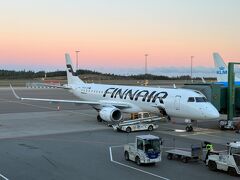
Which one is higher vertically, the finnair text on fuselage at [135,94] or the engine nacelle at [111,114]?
the finnair text on fuselage at [135,94]

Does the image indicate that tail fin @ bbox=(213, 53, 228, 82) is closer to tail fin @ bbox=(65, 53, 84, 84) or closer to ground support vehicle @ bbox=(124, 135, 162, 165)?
tail fin @ bbox=(65, 53, 84, 84)

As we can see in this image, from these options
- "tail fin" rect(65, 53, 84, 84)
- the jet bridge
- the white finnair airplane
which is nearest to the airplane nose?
the white finnair airplane

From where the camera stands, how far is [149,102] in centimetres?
3319

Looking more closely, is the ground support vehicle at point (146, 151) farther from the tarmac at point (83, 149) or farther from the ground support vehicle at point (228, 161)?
the ground support vehicle at point (228, 161)

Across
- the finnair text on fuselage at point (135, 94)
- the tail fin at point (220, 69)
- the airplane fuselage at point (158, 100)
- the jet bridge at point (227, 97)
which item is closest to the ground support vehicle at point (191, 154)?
the airplane fuselage at point (158, 100)

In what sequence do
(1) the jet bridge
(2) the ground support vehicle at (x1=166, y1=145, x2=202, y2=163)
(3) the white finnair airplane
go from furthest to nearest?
(1) the jet bridge, (3) the white finnair airplane, (2) the ground support vehicle at (x1=166, y1=145, x2=202, y2=163)

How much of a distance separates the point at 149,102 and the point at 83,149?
11222 millimetres

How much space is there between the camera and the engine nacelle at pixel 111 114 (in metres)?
33.3

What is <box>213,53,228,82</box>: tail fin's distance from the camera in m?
46.8

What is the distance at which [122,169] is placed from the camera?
18.5 metres

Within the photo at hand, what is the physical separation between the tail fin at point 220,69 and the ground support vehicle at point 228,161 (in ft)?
96.9

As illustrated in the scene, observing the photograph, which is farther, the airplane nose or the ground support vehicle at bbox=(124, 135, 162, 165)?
the airplane nose

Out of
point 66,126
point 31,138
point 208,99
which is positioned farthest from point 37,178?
point 208,99

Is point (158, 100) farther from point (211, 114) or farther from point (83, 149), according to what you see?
point (83, 149)
